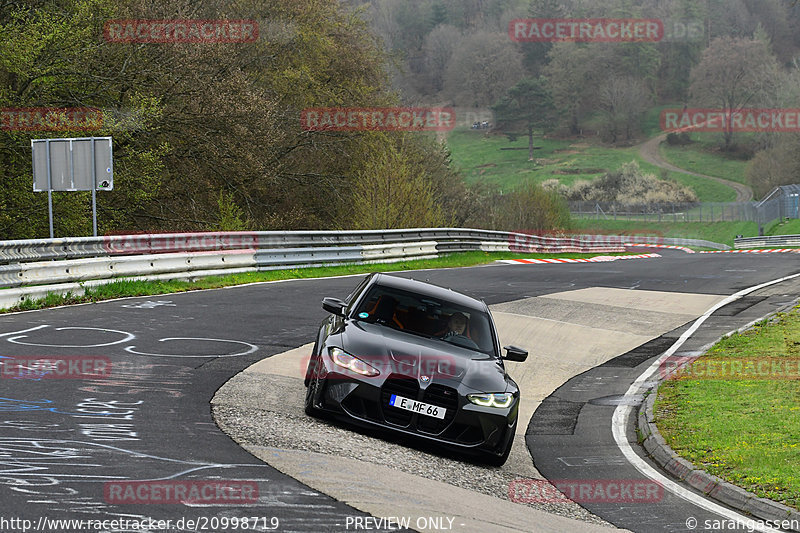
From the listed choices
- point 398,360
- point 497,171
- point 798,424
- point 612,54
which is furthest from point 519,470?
point 612,54

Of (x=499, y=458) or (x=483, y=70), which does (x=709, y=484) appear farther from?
(x=483, y=70)

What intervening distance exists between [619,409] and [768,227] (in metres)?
76.3

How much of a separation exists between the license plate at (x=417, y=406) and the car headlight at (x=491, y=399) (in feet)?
0.97

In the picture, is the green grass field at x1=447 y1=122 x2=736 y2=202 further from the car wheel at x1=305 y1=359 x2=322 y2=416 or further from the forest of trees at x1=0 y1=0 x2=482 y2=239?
the car wheel at x1=305 y1=359 x2=322 y2=416

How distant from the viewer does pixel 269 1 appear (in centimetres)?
3909

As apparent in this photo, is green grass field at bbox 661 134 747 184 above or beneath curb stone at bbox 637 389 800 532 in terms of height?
above

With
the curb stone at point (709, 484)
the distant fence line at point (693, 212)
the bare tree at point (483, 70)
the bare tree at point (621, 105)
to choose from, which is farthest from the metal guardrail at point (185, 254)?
the bare tree at point (483, 70)

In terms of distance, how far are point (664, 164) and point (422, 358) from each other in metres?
152

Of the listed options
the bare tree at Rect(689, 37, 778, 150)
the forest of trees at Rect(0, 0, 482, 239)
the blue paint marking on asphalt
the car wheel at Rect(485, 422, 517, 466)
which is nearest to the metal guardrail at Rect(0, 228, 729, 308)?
the forest of trees at Rect(0, 0, 482, 239)

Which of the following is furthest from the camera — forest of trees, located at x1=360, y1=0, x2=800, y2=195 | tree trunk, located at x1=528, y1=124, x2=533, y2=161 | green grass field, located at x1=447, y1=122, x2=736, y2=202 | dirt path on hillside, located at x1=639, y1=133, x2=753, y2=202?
tree trunk, located at x1=528, y1=124, x2=533, y2=161

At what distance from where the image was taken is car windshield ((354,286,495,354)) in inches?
368

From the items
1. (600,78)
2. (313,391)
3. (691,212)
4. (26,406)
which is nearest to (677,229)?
(691,212)

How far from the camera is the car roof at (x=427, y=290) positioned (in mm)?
9781

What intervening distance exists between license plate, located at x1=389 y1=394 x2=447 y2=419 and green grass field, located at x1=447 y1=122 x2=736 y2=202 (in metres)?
131
